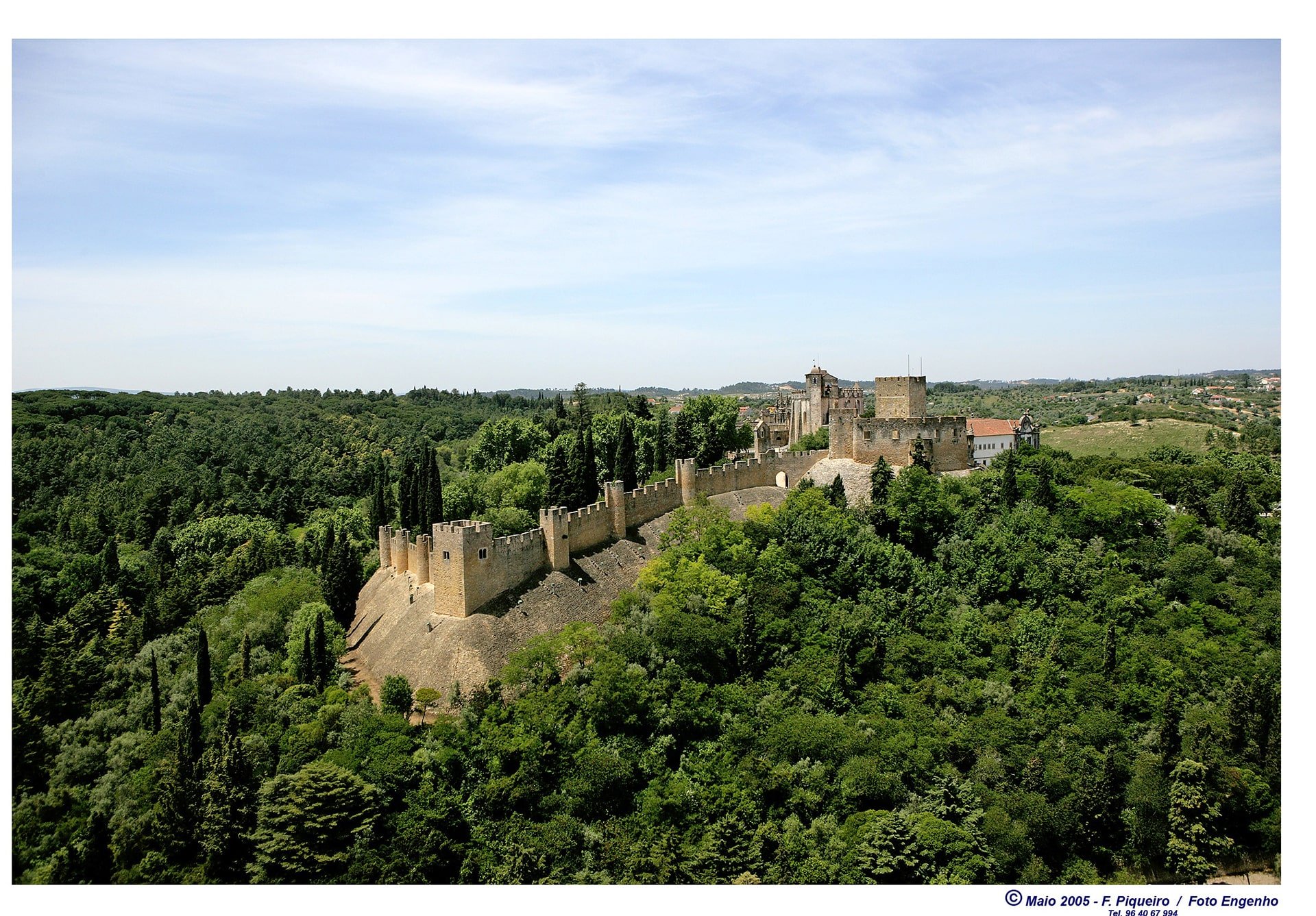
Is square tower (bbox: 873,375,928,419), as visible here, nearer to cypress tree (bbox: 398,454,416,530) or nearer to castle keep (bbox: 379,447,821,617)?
castle keep (bbox: 379,447,821,617)

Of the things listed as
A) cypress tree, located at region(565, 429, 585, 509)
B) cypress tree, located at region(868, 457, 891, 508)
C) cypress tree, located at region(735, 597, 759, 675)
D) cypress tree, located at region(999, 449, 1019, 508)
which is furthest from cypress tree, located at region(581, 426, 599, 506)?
cypress tree, located at region(999, 449, 1019, 508)

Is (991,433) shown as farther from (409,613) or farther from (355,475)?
(355,475)

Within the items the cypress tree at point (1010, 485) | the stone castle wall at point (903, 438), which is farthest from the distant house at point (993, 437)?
the cypress tree at point (1010, 485)

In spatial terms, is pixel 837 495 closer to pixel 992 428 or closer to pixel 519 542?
pixel 519 542

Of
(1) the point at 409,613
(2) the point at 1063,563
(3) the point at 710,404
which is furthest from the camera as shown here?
(3) the point at 710,404

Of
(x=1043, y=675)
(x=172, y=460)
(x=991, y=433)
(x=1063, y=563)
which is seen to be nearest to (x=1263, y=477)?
(x=991, y=433)

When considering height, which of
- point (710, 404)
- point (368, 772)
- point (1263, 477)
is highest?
point (710, 404)

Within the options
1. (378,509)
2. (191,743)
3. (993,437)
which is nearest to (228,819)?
(191,743)
